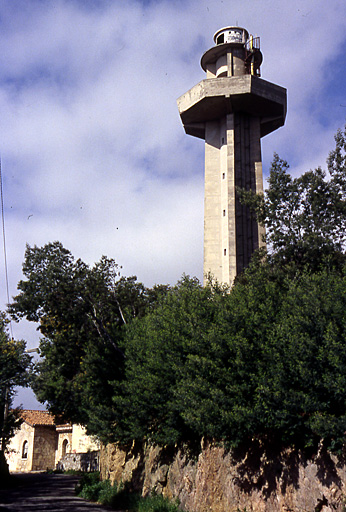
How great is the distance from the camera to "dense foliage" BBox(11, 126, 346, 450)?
16.0 m

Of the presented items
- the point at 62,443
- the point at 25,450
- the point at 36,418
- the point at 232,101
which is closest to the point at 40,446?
the point at 25,450

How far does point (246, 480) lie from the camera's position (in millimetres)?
17812

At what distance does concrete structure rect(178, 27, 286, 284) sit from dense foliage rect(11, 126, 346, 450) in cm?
998

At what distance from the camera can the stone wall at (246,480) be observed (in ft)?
49.4

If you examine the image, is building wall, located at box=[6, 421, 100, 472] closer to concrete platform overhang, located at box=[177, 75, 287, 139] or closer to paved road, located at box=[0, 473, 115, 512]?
paved road, located at box=[0, 473, 115, 512]

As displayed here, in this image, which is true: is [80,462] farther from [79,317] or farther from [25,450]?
[79,317]

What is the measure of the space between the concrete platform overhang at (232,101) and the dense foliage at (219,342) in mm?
16510

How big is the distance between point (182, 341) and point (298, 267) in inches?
377

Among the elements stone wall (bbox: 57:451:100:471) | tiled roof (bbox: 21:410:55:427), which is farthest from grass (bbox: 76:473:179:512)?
tiled roof (bbox: 21:410:55:427)

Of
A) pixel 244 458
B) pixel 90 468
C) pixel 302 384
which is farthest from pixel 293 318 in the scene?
pixel 90 468

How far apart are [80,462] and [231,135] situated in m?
38.1

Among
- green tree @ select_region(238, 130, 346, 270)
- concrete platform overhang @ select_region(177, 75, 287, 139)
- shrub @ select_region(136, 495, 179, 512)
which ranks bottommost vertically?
shrub @ select_region(136, 495, 179, 512)

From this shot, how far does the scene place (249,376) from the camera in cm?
1795

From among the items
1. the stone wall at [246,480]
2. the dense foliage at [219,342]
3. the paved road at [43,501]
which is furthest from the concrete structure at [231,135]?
the stone wall at [246,480]
